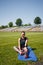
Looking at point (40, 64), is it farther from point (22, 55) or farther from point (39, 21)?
point (39, 21)

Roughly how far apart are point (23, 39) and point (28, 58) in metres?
1.47

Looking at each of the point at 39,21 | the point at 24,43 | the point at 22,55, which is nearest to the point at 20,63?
the point at 22,55

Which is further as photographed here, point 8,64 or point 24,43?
point 24,43

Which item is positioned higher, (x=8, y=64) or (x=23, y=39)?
(x=23, y=39)

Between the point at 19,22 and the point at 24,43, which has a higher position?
the point at 24,43

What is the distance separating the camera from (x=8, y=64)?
23.2 ft

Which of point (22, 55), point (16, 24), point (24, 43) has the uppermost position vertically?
point (24, 43)

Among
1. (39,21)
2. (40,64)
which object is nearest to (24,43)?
(40,64)

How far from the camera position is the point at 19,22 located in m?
134

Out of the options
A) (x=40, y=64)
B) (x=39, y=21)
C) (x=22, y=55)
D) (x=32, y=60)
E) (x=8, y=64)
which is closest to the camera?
(x=40, y=64)

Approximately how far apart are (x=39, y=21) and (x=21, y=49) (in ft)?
371

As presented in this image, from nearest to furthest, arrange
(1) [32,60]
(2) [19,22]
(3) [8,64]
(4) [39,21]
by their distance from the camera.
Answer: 1. (3) [8,64]
2. (1) [32,60]
3. (4) [39,21]
4. (2) [19,22]

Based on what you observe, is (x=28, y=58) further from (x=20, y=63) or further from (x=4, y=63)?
(x=4, y=63)

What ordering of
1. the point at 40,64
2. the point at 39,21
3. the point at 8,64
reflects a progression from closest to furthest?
the point at 40,64
the point at 8,64
the point at 39,21
